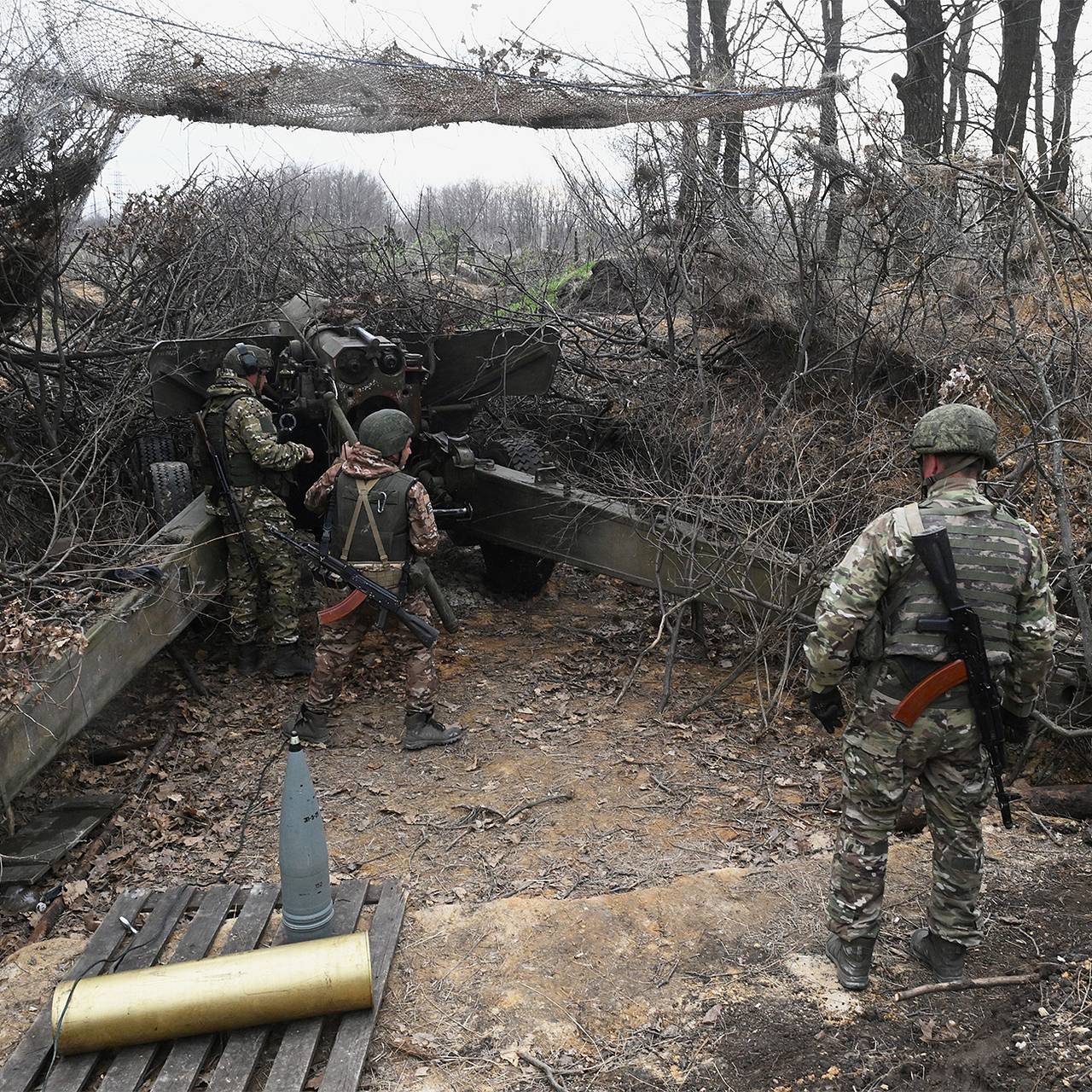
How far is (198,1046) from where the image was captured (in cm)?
319

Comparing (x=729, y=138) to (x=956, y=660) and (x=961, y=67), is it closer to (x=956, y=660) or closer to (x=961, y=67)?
(x=961, y=67)

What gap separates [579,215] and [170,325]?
140 inches

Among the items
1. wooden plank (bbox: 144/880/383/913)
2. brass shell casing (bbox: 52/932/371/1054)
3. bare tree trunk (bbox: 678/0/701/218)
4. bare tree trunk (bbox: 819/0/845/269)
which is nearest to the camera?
brass shell casing (bbox: 52/932/371/1054)

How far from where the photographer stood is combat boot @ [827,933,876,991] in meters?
3.49

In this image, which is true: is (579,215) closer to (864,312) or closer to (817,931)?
(864,312)

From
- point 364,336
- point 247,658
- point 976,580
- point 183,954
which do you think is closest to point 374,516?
point 364,336

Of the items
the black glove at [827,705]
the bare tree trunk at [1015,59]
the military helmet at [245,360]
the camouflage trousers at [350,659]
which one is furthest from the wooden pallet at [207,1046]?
the bare tree trunk at [1015,59]

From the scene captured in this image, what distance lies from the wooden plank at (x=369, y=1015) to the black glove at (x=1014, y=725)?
2.22 meters

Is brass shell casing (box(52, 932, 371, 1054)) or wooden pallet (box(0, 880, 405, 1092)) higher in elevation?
brass shell casing (box(52, 932, 371, 1054))

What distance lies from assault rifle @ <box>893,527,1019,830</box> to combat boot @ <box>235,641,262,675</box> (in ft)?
15.0

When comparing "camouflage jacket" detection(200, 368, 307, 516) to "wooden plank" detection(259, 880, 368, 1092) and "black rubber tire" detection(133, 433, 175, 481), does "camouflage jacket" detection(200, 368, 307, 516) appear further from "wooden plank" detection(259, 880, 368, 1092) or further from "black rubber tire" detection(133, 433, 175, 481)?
"wooden plank" detection(259, 880, 368, 1092)

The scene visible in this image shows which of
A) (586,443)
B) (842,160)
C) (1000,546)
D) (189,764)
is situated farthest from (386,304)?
(1000,546)

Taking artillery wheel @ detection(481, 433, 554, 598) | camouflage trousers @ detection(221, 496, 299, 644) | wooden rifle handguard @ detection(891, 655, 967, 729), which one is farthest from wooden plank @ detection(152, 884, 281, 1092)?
artillery wheel @ detection(481, 433, 554, 598)

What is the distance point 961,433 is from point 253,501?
4.49 metres
